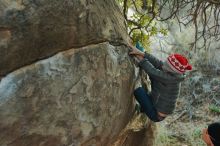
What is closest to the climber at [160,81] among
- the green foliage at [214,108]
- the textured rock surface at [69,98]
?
the textured rock surface at [69,98]

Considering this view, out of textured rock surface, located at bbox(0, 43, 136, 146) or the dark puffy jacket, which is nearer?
textured rock surface, located at bbox(0, 43, 136, 146)

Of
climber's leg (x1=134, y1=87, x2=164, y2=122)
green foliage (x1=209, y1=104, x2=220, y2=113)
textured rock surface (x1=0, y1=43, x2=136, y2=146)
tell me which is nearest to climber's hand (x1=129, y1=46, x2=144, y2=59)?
textured rock surface (x1=0, y1=43, x2=136, y2=146)

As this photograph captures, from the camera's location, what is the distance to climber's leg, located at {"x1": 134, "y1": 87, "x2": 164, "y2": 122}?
528 cm

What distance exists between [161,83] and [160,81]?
0.03 m

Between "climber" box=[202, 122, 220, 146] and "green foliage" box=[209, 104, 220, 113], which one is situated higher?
"climber" box=[202, 122, 220, 146]

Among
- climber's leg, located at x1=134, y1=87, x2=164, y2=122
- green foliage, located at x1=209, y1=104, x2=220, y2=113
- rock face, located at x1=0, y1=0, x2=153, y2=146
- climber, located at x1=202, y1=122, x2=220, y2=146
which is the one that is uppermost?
rock face, located at x1=0, y1=0, x2=153, y2=146

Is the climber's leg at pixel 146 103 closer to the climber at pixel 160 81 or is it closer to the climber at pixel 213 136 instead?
the climber at pixel 160 81

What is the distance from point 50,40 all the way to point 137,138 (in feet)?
8.05

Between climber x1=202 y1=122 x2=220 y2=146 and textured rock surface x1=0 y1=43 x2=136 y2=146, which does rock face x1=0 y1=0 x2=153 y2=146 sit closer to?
textured rock surface x1=0 y1=43 x2=136 y2=146

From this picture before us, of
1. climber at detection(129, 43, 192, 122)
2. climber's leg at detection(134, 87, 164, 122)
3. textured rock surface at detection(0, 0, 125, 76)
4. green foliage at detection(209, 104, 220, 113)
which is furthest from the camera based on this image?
green foliage at detection(209, 104, 220, 113)

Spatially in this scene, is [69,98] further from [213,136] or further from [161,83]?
[213,136]

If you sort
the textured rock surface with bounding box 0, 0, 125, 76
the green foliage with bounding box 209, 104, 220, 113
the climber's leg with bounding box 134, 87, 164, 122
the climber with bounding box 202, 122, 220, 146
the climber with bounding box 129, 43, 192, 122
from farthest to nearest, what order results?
the green foliage with bounding box 209, 104, 220, 113 < the climber's leg with bounding box 134, 87, 164, 122 < the climber with bounding box 129, 43, 192, 122 < the climber with bounding box 202, 122, 220, 146 < the textured rock surface with bounding box 0, 0, 125, 76

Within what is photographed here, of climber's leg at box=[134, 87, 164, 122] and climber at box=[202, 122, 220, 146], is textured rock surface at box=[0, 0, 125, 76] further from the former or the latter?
climber at box=[202, 122, 220, 146]

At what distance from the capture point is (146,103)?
5391mm
